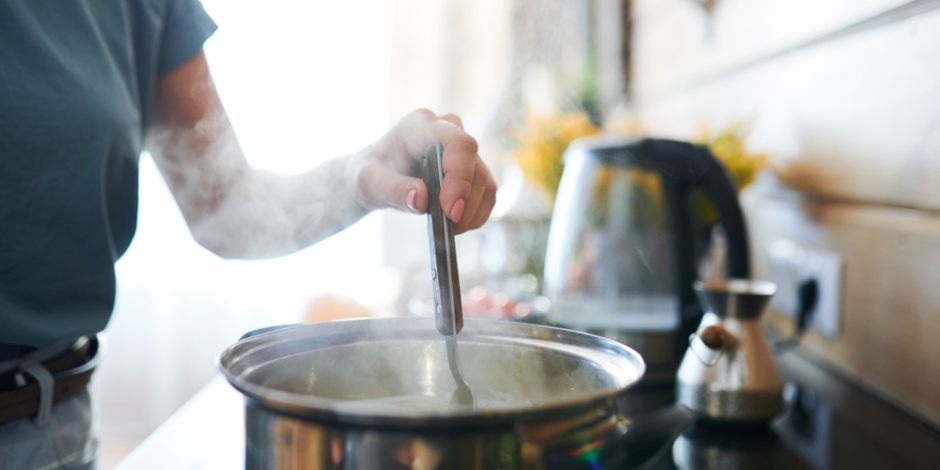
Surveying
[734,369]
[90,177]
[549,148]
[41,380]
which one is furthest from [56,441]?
[549,148]

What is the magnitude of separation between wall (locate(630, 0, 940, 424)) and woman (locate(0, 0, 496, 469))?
511 mm

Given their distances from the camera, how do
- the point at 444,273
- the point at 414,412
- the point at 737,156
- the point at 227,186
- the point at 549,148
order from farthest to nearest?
the point at 549,148
the point at 737,156
the point at 227,186
the point at 444,273
the point at 414,412

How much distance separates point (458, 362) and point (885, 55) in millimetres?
660

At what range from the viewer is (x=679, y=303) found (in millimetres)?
913

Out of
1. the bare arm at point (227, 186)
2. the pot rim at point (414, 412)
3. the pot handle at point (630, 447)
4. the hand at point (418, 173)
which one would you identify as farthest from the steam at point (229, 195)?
the pot handle at point (630, 447)

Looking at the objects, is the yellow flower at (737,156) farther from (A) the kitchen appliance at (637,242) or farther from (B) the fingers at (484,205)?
(B) the fingers at (484,205)

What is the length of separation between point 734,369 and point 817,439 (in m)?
0.11

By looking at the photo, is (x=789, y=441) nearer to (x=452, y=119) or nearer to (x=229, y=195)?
(x=452, y=119)

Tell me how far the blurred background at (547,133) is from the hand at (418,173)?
396mm

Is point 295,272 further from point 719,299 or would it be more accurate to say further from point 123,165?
point 719,299

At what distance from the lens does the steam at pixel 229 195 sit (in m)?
0.78

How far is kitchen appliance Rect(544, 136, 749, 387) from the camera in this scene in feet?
2.85

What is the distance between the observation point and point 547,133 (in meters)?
1.38

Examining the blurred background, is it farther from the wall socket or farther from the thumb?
the thumb
